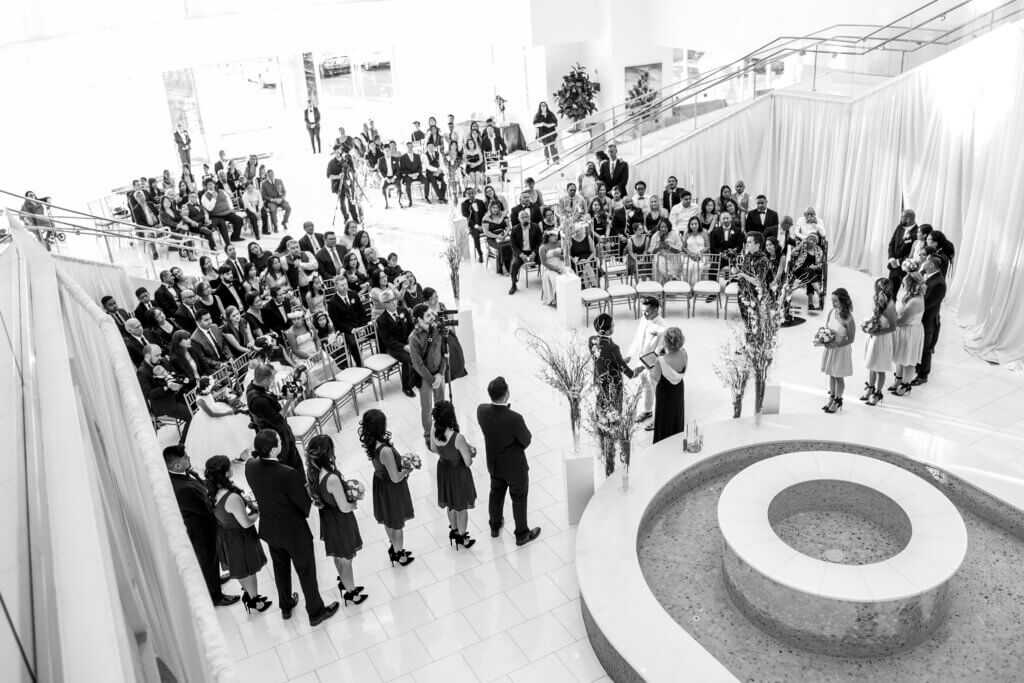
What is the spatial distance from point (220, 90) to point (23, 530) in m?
24.9

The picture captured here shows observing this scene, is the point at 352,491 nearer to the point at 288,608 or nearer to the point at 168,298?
the point at 288,608

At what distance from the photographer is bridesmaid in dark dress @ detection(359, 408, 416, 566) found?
6.14 m

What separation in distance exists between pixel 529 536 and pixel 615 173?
904cm

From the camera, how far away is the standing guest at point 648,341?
844 centimetres

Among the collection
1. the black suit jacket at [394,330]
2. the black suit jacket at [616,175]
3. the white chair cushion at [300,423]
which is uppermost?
the black suit jacket at [616,175]

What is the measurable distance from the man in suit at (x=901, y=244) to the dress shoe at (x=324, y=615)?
7.42m

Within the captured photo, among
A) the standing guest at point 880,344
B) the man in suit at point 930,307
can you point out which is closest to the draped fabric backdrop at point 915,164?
the man in suit at point 930,307

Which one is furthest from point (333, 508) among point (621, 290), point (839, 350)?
point (621, 290)

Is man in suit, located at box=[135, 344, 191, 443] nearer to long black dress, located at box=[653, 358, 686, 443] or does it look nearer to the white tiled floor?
the white tiled floor

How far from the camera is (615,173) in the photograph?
48.0 ft

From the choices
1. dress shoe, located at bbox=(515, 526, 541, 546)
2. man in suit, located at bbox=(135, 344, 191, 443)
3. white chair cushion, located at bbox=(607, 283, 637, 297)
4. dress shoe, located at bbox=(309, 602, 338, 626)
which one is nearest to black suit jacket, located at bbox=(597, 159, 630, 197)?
white chair cushion, located at bbox=(607, 283, 637, 297)

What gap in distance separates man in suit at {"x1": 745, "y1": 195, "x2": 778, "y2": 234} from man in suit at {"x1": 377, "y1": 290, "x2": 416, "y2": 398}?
17.6 feet

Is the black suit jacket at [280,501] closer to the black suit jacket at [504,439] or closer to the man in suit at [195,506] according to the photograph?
the man in suit at [195,506]

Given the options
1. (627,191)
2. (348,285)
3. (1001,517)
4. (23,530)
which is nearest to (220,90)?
(627,191)
